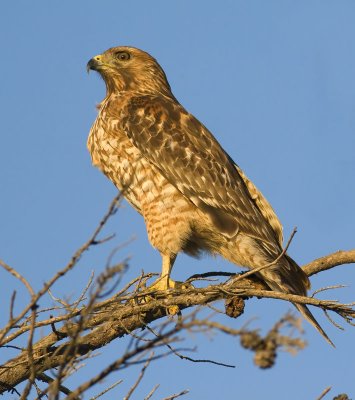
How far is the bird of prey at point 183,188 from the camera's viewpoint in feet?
23.4

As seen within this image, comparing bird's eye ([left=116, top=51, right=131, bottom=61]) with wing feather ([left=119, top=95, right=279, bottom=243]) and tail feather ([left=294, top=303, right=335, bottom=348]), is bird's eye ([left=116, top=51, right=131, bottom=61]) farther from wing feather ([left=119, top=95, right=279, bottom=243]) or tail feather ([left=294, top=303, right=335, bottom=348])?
tail feather ([left=294, top=303, right=335, bottom=348])

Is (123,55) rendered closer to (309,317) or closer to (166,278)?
(166,278)

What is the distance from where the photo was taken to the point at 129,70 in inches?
344

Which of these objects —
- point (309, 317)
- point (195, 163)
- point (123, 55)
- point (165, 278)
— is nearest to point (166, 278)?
point (165, 278)

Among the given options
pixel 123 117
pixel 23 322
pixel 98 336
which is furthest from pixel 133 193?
pixel 23 322

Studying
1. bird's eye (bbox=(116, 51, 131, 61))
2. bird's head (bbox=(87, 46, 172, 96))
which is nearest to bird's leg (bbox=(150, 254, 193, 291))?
bird's head (bbox=(87, 46, 172, 96))

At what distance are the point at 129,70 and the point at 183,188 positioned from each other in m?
2.03

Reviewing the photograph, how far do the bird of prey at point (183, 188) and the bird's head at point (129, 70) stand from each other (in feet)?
1.51

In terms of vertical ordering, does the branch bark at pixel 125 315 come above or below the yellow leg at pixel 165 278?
below

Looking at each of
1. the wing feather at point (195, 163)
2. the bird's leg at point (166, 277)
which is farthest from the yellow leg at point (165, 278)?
the wing feather at point (195, 163)

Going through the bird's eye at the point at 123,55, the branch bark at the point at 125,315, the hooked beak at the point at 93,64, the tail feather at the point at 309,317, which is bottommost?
the branch bark at the point at 125,315

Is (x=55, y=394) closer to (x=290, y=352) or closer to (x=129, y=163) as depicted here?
(x=290, y=352)

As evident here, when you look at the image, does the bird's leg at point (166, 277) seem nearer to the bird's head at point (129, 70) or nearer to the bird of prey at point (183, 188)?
the bird of prey at point (183, 188)

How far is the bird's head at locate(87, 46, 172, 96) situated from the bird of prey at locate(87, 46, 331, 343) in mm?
459
